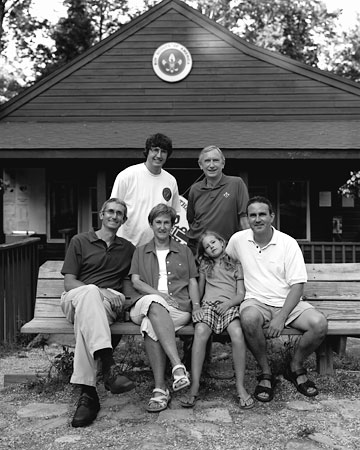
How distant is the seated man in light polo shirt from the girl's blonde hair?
0.19 feet

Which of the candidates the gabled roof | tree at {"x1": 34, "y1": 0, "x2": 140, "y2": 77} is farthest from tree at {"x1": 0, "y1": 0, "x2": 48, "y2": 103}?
the gabled roof

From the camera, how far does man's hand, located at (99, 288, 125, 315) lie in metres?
3.73

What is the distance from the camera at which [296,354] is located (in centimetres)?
371

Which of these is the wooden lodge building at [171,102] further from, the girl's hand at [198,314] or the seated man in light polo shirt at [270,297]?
the girl's hand at [198,314]

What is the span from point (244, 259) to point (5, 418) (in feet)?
6.06

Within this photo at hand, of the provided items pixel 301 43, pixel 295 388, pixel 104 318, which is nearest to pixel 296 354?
pixel 295 388

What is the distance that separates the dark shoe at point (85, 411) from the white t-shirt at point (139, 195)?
1.29 meters

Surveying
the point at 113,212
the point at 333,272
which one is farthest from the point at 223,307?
the point at 333,272

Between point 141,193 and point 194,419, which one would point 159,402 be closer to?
point 194,419

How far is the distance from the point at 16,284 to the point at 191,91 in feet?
22.3

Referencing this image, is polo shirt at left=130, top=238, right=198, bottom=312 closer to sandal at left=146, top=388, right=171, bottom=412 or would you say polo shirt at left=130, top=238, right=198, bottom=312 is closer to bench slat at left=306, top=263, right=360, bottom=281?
sandal at left=146, top=388, right=171, bottom=412

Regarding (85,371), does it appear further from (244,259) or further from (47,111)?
(47,111)

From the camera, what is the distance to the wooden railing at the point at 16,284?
18.1 feet

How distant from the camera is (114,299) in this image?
12.3ft
